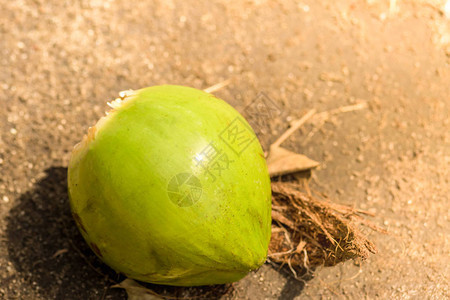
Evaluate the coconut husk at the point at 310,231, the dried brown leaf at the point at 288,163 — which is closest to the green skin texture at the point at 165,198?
the coconut husk at the point at 310,231

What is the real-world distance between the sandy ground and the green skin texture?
298mm

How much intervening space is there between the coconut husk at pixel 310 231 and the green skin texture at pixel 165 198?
0.26 meters

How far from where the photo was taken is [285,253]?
78.3 inches

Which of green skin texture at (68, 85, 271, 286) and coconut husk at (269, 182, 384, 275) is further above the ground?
green skin texture at (68, 85, 271, 286)

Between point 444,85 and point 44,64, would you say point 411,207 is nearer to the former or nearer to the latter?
point 444,85

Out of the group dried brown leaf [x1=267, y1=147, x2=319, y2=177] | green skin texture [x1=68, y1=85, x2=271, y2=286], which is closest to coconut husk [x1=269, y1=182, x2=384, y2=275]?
dried brown leaf [x1=267, y1=147, x2=319, y2=177]

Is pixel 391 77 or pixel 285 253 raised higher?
pixel 391 77

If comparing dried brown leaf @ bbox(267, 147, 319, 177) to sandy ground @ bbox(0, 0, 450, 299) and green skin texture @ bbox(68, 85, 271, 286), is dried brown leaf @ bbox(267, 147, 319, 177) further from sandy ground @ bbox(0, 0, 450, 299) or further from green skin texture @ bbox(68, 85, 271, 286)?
green skin texture @ bbox(68, 85, 271, 286)

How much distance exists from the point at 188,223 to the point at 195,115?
0.37 m

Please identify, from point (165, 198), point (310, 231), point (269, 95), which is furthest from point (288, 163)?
point (165, 198)

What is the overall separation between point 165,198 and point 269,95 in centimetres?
107

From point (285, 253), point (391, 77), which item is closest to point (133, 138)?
point (285, 253)

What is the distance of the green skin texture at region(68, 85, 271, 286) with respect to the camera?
162 cm

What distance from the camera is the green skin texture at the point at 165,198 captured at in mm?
1622
